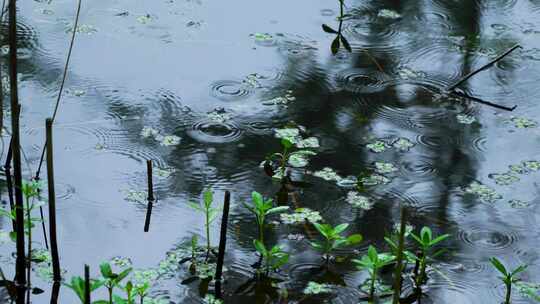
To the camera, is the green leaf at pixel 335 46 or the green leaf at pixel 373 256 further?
the green leaf at pixel 335 46

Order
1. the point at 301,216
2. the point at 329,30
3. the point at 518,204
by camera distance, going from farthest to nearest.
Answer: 1. the point at 329,30
2. the point at 518,204
3. the point at 301,216

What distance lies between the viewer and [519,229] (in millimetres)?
3014

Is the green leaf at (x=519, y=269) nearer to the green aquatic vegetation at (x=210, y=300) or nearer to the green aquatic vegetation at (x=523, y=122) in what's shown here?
the green aquatic vegetation at (x=210, y=300)

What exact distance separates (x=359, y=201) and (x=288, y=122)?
21.0 inches

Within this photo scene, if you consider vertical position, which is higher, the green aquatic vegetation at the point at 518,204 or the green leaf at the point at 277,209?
the green leaf at the point at 277,209

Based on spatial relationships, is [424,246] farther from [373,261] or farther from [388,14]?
[388,14]

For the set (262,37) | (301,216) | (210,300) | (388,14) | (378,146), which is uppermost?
(388,14)

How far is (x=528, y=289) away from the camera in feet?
8.91

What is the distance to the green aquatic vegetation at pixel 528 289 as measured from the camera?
2.69 m

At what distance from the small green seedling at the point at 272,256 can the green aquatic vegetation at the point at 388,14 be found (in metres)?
1.90

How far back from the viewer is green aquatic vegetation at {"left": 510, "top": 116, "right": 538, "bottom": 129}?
3594mm

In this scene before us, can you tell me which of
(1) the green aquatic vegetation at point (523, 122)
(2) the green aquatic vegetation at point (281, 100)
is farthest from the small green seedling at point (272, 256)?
(1) the green aquatic vegetation at point (523, 122)

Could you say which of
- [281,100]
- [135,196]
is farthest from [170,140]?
[281,100]

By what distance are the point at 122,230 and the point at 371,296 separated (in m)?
0.76
